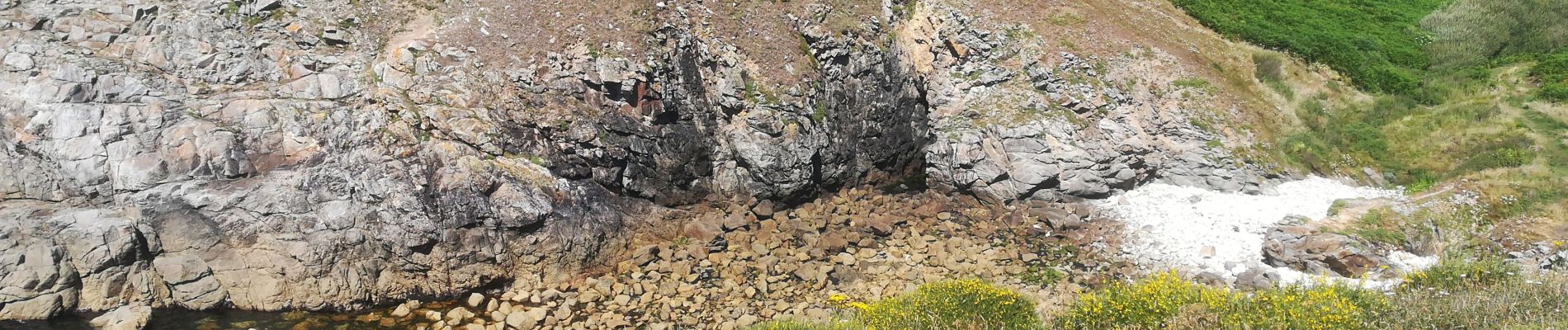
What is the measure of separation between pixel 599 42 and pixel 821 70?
6.67 metres

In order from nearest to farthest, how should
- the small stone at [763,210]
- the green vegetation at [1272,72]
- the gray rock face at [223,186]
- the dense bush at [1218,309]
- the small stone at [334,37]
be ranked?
the dense bush at [1218,309]
the gray rock face at [223,186]
the small stone at [334,37]
the small stone at [763,210]
the green vegetation at [1272,72]

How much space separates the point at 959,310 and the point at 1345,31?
A: 2495cm

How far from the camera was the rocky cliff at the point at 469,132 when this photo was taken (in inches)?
661

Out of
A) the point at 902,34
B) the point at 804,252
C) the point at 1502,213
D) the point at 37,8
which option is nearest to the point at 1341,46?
the point at 1502,213

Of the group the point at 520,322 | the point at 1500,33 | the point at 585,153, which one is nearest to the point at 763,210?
the point at 585,153

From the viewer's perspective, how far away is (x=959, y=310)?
11891 millimetres

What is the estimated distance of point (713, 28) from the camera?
23844mm

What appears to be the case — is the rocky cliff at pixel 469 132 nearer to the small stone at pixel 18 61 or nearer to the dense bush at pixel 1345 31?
the small stone at pixel 18 61

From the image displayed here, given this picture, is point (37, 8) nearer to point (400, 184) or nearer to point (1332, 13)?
point (400, 184)

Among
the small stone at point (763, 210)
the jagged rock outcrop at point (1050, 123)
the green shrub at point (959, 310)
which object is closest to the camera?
the green shrub at point (959, 310)

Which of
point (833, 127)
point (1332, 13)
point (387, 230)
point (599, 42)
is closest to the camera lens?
point (387, 230)

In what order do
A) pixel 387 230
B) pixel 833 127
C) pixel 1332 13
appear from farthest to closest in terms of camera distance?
pixel 1332 13, pixel 833 127, pixel 387 230

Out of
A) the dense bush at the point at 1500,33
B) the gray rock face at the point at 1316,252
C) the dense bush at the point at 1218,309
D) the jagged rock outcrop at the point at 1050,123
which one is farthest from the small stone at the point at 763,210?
the dense bush at the point at 1500,33

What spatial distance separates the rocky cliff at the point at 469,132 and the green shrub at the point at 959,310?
9.23 m
